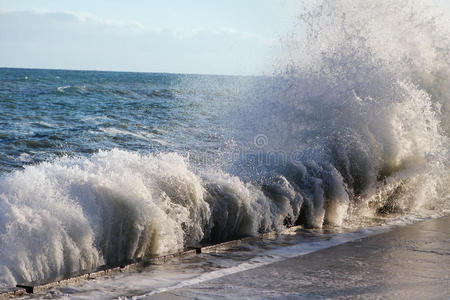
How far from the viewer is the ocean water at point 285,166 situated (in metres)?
5.30

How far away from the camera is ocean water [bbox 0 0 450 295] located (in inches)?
209

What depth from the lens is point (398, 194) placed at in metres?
9.34

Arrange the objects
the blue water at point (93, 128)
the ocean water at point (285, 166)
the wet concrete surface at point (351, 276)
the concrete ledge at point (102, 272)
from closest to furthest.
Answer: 1. the concrete ledge at point (102, 272)
2. the wet concrete surface at point (351, 276)
3. the ocean water at point (285, 166)
4. the blue water at point (93, 128)

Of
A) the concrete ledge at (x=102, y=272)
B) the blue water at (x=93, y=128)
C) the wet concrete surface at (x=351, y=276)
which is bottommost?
the concrete ledge at (x=102, y=272)

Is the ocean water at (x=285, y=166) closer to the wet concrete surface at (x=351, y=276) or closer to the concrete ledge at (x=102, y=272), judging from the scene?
the concrete ledge at (x=102, y=272)

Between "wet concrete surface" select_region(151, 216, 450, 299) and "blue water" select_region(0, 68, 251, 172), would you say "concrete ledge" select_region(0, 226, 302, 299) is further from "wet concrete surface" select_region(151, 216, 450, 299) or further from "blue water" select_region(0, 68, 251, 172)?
"blue water" select_region(0, 68, 251, 172)

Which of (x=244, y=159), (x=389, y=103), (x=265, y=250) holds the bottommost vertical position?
(x=265, y=250)

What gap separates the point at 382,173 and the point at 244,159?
207cm

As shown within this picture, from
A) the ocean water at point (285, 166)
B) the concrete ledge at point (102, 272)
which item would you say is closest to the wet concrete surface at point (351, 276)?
the concrete ledge at point (102, 272)

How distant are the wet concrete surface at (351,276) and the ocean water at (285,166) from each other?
44.6 inches

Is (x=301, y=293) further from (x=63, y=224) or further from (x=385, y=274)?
(x=63, y=224)

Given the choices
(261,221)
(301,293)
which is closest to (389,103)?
(261,221)

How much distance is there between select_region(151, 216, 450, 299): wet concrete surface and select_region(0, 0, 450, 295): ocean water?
1.13m


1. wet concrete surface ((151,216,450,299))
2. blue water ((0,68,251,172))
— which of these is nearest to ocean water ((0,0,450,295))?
blue water ((0,68,251,172))
